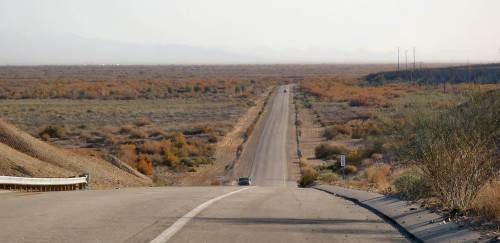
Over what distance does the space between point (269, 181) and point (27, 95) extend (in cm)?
9069

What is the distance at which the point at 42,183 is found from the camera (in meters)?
17.0

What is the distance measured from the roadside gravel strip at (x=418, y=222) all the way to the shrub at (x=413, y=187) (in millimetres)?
357

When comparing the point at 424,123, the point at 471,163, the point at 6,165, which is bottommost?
the point at 6,165

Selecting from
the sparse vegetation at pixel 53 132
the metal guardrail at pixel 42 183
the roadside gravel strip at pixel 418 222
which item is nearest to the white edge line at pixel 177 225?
the roadside gravel strip at pixel 418 222

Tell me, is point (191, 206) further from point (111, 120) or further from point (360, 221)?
point (111, 120)

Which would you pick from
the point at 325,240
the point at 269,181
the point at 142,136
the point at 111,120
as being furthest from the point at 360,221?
the point at 111,120

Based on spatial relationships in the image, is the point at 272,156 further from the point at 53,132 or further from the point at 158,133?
the point at 53,132

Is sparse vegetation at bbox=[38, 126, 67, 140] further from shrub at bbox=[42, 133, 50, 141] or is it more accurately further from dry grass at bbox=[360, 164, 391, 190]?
dry grass at bbox=[360, 164, 391, 190]

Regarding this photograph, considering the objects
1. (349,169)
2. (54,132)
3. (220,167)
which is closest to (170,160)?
(220,167)

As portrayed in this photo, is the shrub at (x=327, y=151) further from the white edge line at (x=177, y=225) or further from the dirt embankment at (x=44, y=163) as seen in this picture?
the white edge line at (x=177, y=225)

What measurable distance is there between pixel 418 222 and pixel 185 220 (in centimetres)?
402

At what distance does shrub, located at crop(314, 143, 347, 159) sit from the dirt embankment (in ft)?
86.3

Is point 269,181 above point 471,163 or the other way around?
the other way around

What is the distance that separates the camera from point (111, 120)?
7494 centimetres
